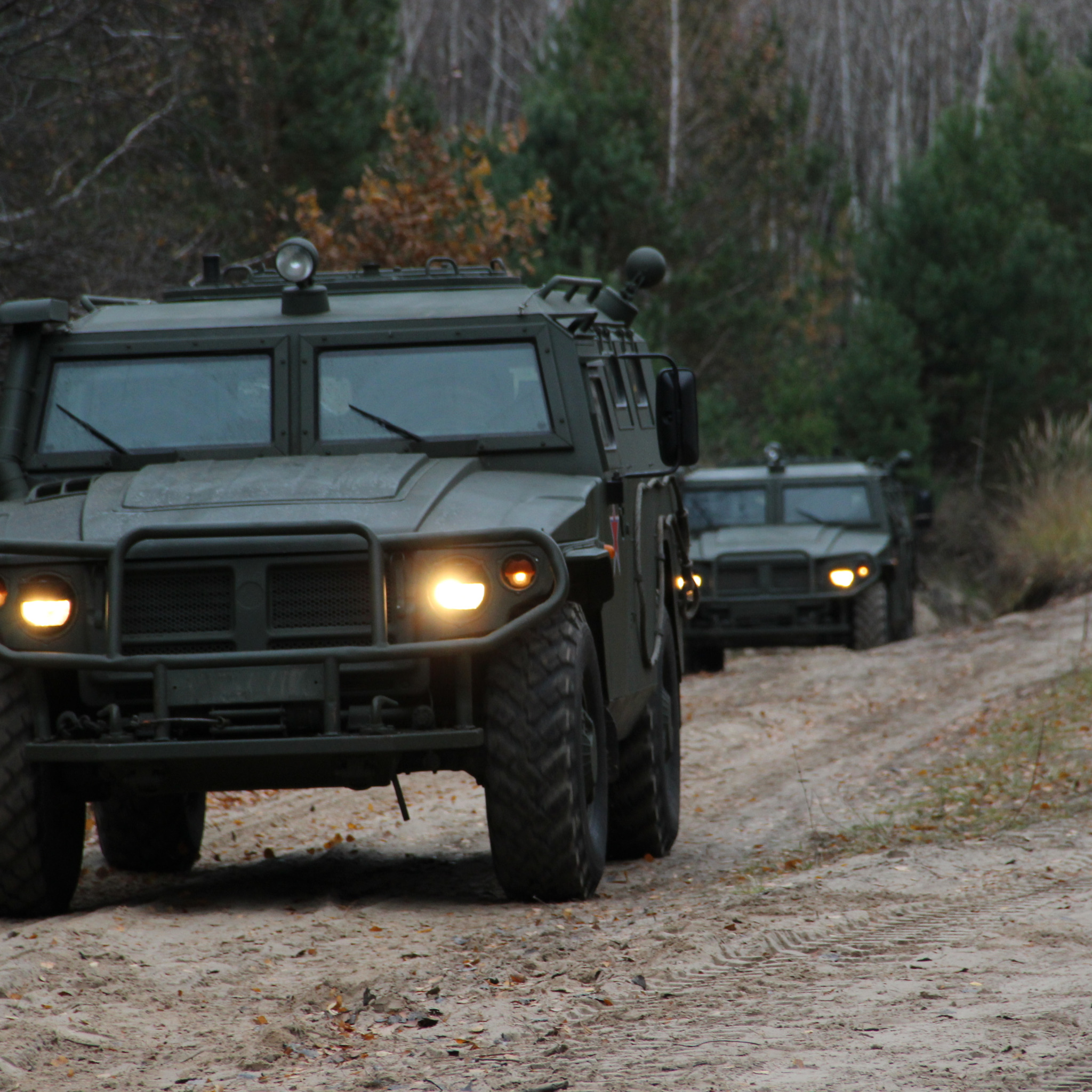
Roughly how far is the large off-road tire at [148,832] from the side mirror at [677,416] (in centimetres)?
230

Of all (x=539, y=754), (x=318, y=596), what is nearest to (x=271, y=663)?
(x=318, y=596)

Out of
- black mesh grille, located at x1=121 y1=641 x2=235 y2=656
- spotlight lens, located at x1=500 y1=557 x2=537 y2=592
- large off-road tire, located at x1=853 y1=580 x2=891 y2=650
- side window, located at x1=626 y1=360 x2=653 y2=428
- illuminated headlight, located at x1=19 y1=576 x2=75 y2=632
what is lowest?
large off-road tire, located at x1=853 y1=580 x2=891 y2=650

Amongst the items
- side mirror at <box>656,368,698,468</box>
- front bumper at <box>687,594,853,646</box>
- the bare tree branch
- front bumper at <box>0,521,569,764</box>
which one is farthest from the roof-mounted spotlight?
front bumper at <box>687,594,853,646</box>

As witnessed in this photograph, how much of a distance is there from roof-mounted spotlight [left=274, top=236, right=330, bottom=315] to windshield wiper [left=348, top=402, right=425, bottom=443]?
0.50 m

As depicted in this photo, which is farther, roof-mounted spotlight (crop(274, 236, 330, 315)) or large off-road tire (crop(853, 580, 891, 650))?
large off-road tire (crop(853, 580, 891, 650))

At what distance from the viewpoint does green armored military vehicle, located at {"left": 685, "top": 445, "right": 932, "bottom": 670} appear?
15461 mm

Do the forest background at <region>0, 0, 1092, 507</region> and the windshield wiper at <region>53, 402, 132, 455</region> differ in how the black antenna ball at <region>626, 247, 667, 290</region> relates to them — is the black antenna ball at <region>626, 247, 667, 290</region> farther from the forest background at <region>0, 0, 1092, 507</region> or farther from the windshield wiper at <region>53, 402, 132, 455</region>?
the forest background at <region>0, 0, 1092, 507</region>

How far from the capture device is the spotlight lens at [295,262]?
6730 mm

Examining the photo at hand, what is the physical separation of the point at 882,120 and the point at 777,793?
45.2 meters

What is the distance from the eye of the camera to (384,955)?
515cm

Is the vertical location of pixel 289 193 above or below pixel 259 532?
above

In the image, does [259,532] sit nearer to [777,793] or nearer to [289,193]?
[777,793]

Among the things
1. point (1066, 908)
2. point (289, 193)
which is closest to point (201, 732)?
point (1066, 908)

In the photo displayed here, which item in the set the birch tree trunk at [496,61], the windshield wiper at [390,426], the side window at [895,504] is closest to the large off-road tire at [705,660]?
the side window at [895,504]
